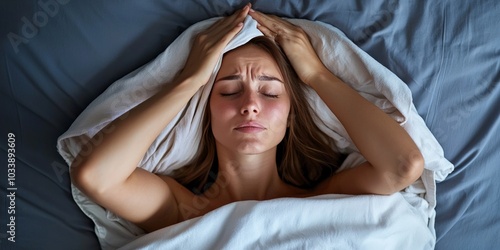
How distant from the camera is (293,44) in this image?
152 cm

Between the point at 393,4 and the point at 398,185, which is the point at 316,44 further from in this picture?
the point at 398,185

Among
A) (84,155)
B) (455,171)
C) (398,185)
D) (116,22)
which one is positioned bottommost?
(455,171)

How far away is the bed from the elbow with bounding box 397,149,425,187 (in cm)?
24

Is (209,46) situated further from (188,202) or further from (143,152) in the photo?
(188,202)

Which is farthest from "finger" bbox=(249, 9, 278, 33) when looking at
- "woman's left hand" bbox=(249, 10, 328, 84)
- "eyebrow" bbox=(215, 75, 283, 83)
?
"eyebrow" bbox=(215, 75, 283, 83)

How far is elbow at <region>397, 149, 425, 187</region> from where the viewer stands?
1.36 meters

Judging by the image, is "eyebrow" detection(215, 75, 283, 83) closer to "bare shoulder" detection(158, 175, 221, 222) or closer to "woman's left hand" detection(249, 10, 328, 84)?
"woman's left hand" detection(249, 10, 328, 84)

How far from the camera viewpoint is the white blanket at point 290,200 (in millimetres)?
1396

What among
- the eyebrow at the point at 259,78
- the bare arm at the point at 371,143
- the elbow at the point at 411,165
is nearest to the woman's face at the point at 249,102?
the eyebrow at the point at 259,78

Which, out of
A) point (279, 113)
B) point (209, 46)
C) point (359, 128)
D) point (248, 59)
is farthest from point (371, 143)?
point (209, 46)

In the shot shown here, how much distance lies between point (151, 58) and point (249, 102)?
13.3 inches

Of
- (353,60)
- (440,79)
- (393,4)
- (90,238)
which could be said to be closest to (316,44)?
(353,60)

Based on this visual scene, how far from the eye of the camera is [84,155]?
142 cm

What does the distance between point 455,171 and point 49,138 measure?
111cm
